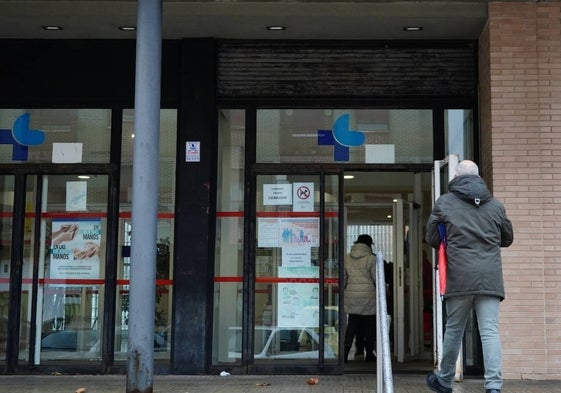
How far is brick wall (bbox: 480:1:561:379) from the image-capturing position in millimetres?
8117

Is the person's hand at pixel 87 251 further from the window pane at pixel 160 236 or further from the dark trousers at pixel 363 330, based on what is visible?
the dark trousers at pixel 363 330

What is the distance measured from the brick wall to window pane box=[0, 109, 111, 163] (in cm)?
481

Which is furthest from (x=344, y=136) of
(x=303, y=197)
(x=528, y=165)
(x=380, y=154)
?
(x=528, y=165)

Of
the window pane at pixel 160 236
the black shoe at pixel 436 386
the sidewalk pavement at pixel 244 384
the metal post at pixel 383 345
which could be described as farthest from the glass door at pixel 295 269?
the black shoe at pixel 436 386

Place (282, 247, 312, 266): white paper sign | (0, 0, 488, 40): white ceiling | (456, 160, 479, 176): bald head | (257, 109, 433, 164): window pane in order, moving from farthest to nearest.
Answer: (257, 109, 433, 164): window pane
(282, 247, 312, 266): white paper sign
(0, 0, 488, 40): white ceiling
(456, 160, 479, 176): bald head

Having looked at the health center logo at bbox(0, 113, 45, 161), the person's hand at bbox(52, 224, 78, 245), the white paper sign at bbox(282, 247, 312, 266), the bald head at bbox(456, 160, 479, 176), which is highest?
the health center logo at bbox(0, 113, 45, 161)

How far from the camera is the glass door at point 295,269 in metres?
9.05

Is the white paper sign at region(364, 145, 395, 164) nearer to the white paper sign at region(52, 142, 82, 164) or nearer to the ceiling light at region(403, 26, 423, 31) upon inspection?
the ceiling light at region(403, 26, 423, 31)

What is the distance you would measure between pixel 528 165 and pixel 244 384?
4.00 m

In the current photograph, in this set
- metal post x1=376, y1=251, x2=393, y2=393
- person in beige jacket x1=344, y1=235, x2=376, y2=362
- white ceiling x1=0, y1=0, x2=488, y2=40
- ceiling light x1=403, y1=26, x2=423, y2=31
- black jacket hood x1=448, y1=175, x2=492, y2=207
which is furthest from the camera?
person in beige jacket x1=344, y1=235, x2=376, y2=362

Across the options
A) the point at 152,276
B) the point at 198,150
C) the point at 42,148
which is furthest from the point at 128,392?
the point at 42,148

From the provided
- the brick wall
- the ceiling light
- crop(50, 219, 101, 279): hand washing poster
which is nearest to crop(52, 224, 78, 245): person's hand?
crop(50, 219, 101, 279): hand washing poster

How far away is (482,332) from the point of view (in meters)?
5.33

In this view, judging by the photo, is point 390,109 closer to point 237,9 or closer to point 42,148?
point 237,9
